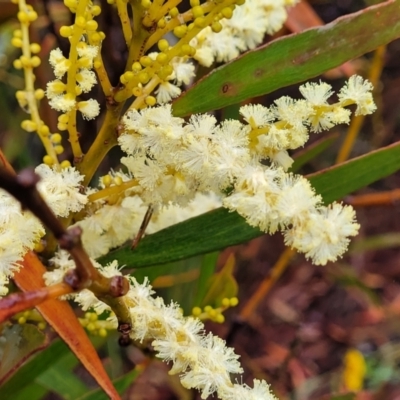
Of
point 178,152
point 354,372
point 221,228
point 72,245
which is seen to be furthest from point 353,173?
point 354,372

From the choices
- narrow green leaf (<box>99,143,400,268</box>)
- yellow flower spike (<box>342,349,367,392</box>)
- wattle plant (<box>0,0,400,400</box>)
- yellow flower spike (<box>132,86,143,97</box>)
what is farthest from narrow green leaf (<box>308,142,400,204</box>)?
yellow flower spike (<box>342,349,367,392</box>)

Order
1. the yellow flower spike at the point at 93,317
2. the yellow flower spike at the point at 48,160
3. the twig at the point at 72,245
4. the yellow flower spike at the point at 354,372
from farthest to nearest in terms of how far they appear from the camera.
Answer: the yellow flower spike at the point at 354,372
the yellow flower spike at the point at 93,317
the yellow flower spike at the point at 48,160
the twig at the point at 72,245

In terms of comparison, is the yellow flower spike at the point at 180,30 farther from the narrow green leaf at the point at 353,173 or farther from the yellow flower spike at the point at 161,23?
the narrow green leaf at the point at 353,173

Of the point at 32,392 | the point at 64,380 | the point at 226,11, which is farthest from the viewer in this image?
the point at 64,380

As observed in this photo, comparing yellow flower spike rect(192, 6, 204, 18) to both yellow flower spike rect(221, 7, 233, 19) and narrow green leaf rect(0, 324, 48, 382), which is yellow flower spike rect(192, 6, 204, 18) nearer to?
yellow flower spike rect(221, 7, 233, 19)

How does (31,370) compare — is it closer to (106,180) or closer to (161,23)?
(106,180)

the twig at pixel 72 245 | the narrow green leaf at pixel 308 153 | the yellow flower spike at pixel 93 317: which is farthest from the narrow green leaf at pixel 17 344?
the narrow green leaf at pixel 308 153

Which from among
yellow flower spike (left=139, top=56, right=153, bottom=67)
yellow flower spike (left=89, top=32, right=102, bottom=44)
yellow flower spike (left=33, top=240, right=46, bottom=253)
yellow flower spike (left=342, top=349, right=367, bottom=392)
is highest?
yellow flower spike (left=89, top=32, right=102, bottom=44)
